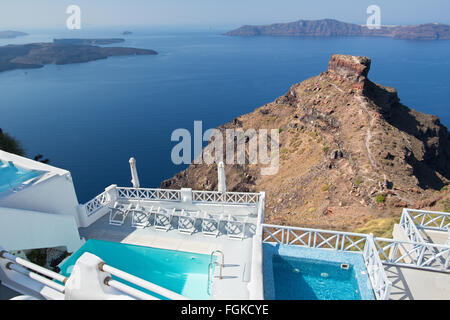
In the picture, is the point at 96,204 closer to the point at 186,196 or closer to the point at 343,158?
the point at 186,196

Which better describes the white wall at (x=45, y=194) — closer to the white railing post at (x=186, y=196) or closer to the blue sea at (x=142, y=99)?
the white railing post at (x=186, y=196)

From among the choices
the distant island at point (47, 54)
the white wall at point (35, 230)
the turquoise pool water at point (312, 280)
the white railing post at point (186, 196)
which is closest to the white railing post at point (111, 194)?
the white wall at point (35, 230)

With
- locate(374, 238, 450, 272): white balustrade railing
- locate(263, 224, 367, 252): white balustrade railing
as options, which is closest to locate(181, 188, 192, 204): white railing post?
locate(263, 224, 367, 252): white balustrade railing

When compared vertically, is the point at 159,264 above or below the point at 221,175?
below

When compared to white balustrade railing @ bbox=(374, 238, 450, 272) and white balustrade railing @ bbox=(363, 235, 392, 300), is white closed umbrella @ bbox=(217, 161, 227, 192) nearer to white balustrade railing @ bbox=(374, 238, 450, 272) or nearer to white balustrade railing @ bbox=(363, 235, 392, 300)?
white balustrade railing @ bbox=(363, 235, 392, 300)

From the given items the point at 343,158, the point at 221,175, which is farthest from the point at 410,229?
the point at 343,158
